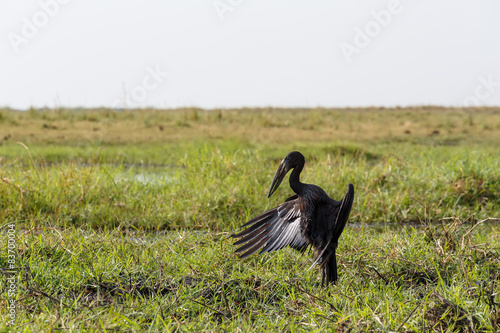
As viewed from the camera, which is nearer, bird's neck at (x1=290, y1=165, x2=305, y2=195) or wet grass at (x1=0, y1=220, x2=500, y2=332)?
wet grass at (x1=0, y1=220, x2=500, y2=332)

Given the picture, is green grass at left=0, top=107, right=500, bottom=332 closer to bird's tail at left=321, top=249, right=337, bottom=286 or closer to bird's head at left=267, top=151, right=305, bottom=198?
bird's tail at left=321, top=249, right=337, bottom=286

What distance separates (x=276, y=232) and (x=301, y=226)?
154mm

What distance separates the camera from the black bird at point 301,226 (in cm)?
280

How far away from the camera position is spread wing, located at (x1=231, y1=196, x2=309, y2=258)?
2.82 m

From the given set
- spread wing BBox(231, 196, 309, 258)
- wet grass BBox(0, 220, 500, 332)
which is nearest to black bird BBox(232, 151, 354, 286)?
spread wing BBox(231, 196, 309, 258)

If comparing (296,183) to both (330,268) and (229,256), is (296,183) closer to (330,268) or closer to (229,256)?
(330,268)

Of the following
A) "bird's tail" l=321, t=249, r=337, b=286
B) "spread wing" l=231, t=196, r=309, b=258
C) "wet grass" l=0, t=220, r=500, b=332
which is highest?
"spread wing" l=231, t=196, r=309, b=258

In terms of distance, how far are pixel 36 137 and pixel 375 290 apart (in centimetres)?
1133

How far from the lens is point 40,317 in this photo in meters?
2.50

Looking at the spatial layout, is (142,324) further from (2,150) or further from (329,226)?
(2,150)

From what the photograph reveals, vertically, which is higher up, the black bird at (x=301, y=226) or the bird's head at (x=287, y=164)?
the bird's head at (x=287, y=164)

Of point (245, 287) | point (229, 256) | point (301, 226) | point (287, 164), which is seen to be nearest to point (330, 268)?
point (301, 226)

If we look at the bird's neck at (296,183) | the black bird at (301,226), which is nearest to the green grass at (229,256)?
the black bird at (301,226)

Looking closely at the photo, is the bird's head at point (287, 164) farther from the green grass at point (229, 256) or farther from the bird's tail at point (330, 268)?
the green grass at point (229, 256)
